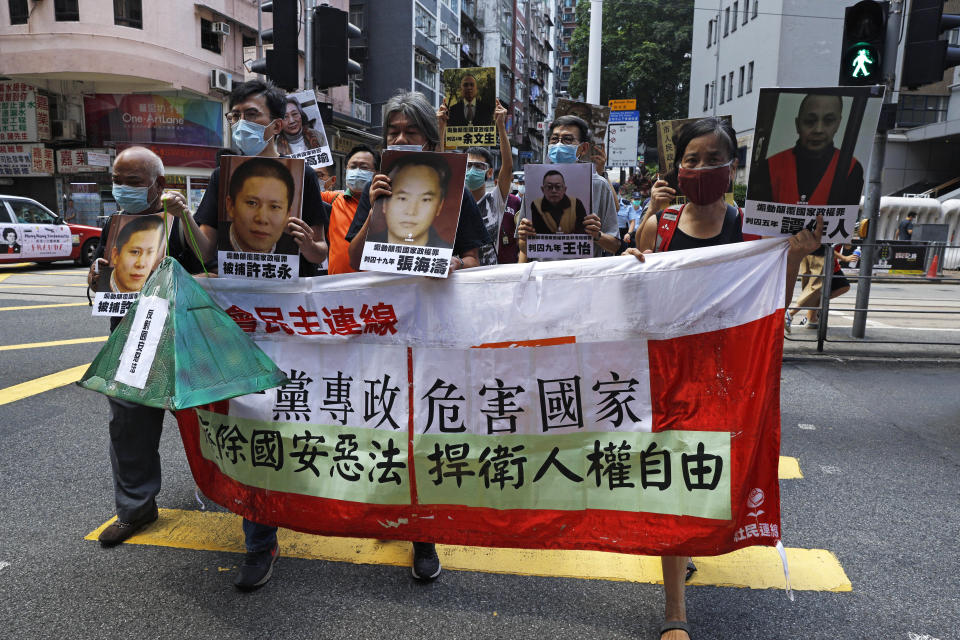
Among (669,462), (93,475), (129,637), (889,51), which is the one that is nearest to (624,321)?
(669,462)

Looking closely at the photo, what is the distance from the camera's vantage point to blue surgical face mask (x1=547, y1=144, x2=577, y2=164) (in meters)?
3.91

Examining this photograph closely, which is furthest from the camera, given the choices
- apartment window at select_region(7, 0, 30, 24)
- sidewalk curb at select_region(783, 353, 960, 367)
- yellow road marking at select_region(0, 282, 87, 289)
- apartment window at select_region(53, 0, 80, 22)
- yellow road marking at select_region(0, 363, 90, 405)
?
apartment window at select_region(7, 0, 30, 24)

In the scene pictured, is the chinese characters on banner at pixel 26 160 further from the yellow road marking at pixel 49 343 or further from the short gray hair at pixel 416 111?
the short gray hair at pixel 416 111

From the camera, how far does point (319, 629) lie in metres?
2.49

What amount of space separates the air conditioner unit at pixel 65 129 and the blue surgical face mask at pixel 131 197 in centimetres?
2096

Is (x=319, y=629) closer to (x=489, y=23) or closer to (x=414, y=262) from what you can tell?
(x=414, y=262)

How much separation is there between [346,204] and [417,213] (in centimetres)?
161

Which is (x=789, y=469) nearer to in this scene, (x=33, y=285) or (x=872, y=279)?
(x=872, y=279)

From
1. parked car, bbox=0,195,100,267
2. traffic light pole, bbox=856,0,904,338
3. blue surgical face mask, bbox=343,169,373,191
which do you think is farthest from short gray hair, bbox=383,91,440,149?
parked car, bbox=0,195,100,267

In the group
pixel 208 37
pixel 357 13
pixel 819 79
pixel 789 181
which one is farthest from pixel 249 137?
pixel 357 13

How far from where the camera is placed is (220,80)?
21391mm

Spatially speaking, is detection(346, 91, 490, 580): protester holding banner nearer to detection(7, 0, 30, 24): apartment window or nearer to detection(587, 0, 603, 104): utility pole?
detection(587, 0, 603, 104): utility pole

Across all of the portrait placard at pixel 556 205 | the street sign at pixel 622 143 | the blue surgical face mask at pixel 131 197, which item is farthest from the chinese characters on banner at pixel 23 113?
the portrait placard at pixel 556 205

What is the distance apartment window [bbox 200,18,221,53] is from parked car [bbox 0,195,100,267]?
28.1 feet
